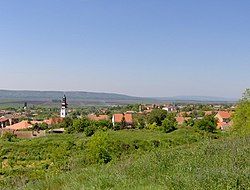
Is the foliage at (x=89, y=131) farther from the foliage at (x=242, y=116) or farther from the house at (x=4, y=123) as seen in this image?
the house at (x=4, y=123)

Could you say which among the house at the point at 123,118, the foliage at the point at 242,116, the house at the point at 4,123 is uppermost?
the foliage at the point at 242,116

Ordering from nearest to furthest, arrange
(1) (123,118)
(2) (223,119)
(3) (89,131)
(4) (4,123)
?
(3) (89,131), (2) (223,119), (1) (123,118), (4) (4,123)

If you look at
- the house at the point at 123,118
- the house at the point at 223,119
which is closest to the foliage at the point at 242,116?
the house at the point at 223,119

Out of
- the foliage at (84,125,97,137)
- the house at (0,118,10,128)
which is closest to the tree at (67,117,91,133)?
the foliage at (84,125,97,137)

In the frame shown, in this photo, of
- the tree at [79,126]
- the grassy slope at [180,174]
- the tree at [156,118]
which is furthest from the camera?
the tree at [156,118]

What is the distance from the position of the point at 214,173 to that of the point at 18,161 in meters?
39.8

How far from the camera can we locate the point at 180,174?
8.16 metres

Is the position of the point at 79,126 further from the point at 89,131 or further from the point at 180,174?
the point at 180,174

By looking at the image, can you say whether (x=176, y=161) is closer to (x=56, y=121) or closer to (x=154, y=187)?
(x=154, y=187)

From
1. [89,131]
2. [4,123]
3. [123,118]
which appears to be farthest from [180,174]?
[4,123]

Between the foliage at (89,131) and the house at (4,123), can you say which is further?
the house at (4,123)

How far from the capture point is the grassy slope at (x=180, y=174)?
707 cm

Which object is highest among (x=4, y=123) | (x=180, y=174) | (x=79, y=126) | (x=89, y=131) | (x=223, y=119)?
(x=180, y=174)

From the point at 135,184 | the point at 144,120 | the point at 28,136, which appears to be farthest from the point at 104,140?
the point at 144,120
